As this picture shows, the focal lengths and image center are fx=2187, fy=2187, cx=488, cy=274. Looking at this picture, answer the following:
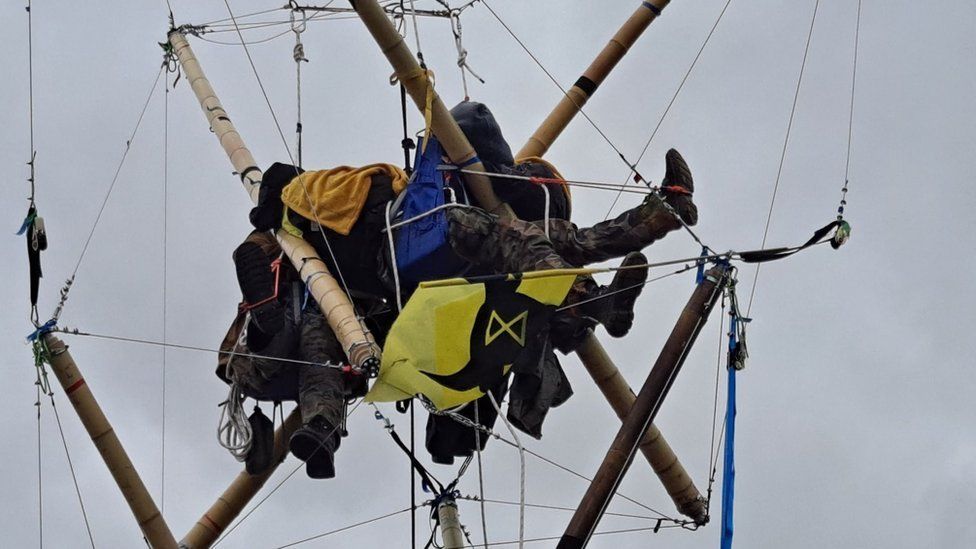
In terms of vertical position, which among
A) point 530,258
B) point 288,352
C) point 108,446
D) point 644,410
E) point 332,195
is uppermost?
point 332,195

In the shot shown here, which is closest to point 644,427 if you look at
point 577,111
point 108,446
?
point 108,446

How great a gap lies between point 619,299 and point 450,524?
2669 millimetres

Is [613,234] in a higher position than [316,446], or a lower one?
higher

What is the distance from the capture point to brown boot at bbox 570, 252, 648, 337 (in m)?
14.6

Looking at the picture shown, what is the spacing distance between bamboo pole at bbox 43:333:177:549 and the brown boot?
341 centimetres

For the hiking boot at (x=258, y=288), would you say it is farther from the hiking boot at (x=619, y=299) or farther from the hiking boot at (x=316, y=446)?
the hiking boot at (x=619, y=299)

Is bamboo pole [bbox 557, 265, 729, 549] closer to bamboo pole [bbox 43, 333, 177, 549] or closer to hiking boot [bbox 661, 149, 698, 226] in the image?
hiking boot [bbox 661, 149, 698, 226]

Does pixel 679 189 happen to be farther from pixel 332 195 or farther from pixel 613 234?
pixel 332 195

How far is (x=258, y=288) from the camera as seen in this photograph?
15164 mm

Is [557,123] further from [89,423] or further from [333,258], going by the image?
[89,423]

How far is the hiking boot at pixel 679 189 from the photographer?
47.5ft

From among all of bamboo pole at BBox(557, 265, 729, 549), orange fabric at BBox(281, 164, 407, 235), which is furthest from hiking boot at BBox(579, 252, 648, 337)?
orange fabric at BBox(281, 164, 407, 235)

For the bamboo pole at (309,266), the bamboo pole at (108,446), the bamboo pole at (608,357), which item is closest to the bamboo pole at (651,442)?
the bamboo pole at (608,357)

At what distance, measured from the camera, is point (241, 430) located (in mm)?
15594
